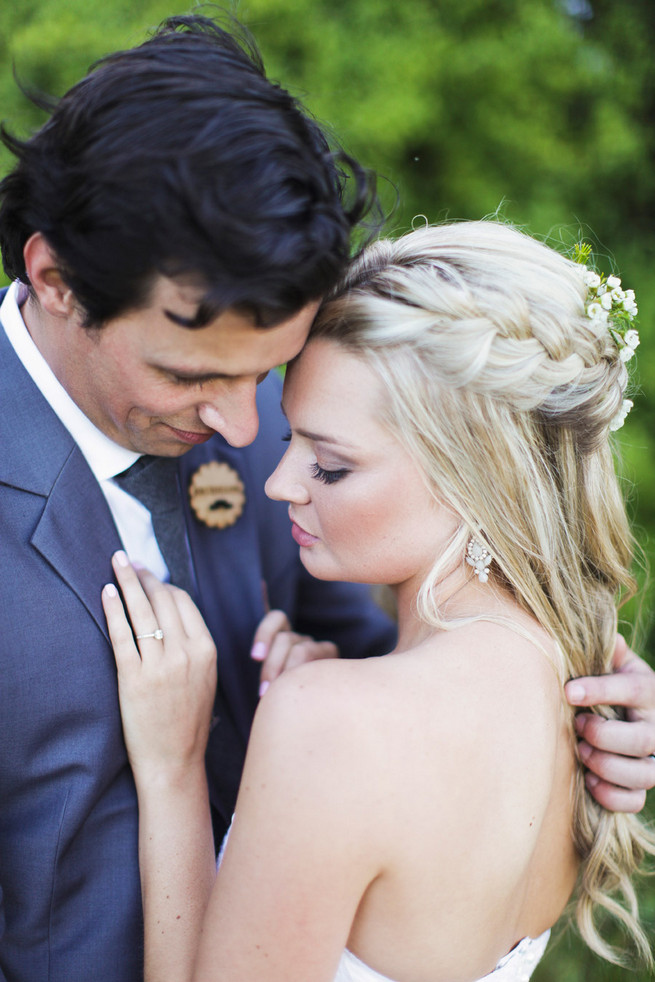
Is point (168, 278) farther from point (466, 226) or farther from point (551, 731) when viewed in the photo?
point (551, 731)

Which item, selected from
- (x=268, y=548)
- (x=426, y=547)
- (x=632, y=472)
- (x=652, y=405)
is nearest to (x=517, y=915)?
(x=426, y=547)

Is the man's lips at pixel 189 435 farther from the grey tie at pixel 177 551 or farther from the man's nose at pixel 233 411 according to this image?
the grey tie at pixel 177 551

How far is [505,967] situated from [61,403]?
1790 millimetres

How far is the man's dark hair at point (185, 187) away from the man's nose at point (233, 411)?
0.23 metres

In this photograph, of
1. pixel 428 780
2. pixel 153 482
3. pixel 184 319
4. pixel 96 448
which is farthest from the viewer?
pixel 153 482

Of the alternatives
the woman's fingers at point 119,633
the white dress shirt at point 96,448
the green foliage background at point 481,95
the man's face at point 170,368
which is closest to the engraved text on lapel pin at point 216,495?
the white dress shirt at point 96,448

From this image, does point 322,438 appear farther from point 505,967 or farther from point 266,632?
point 505,967

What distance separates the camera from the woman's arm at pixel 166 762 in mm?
1960

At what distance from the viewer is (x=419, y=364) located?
195cm

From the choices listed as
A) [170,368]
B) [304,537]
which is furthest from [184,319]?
[304,537]

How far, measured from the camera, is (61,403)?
7.07ft

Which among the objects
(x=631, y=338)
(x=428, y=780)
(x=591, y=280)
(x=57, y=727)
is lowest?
(x=57, y=727)

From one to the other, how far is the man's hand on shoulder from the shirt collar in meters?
1.32

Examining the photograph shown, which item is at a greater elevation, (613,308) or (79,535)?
(613,308)
